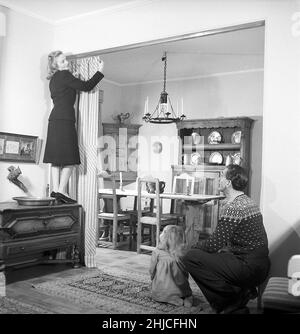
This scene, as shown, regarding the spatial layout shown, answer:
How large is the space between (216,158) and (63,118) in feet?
12.0

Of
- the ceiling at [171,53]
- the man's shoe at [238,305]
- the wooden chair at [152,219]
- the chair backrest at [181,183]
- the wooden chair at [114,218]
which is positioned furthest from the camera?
the chair backrest at [181,183]

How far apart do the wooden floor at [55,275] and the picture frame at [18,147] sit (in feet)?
3.94

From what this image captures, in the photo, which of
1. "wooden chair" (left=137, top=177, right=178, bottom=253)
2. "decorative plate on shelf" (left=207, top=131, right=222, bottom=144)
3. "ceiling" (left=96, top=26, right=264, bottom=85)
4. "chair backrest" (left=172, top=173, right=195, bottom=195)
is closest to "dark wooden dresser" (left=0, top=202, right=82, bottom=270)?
"wooden chair" (left=137, top=177, right=178, bottom=253)

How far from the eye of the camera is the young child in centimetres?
325

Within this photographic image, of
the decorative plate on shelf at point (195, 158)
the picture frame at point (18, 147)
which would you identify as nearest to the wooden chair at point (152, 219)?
the picture frame at point (18, 147)

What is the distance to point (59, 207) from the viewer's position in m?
4.03

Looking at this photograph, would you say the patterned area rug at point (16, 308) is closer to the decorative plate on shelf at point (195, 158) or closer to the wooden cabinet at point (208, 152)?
the wooden cabinet at point (208, 152)

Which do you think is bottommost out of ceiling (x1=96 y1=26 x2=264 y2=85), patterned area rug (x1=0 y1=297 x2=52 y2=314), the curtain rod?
patterned area rug (x1=0 y1=297 x2=52 y2=314)

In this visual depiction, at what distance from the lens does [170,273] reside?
3.24 meters

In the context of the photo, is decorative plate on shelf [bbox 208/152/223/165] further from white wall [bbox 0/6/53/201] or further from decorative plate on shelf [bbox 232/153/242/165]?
white wall [bbox 0/6/53/201]

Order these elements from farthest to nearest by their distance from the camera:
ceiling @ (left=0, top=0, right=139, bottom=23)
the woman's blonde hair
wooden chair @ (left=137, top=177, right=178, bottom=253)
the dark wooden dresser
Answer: wooden chair @ (left=137, top=177, right=178, bottom=253) < the woman's blonde hair < ceiling @ (left=0, top=0, right=139, bottom=23) < the dark wooden dresser

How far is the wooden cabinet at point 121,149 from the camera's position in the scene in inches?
308

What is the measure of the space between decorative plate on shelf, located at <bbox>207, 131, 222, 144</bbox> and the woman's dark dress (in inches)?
135

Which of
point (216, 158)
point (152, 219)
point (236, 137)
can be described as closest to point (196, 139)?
point (216, 158)
